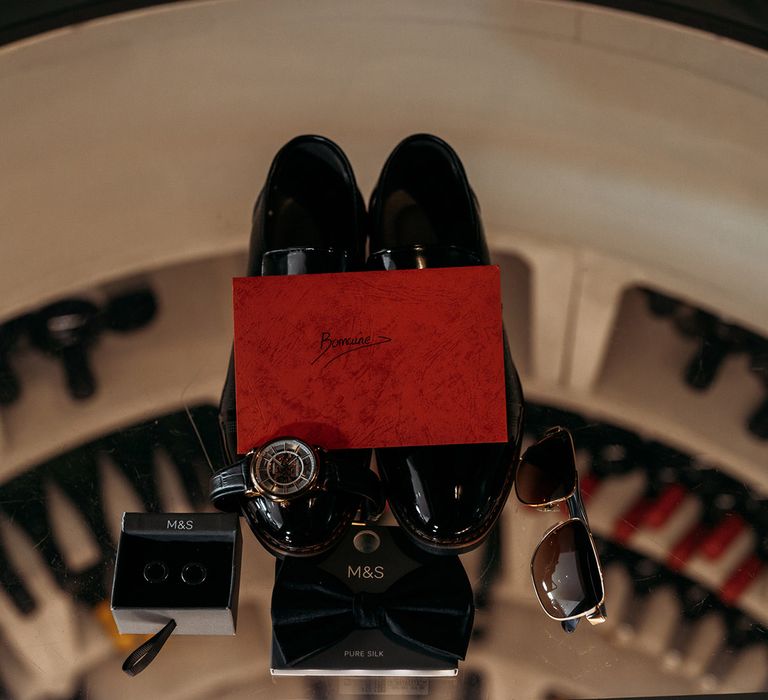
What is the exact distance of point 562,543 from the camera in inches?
26.4

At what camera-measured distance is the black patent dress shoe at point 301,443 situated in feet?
1.90

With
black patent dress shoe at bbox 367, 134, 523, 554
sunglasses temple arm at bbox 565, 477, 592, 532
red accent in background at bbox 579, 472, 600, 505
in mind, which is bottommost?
red accent in background at bbox 579, 472, 600, 505

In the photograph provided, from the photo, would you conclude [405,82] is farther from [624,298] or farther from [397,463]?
[397,463]

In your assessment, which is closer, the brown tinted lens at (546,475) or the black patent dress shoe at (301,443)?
the black patent dress shoe at (301,443)

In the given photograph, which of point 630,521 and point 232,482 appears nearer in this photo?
point 232,482

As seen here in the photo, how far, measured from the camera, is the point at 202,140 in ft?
3.12

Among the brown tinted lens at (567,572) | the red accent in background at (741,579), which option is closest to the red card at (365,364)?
the brown tinted lens at (567,572)

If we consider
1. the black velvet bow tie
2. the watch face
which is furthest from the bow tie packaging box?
the watch face

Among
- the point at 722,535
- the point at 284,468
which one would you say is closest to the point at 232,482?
the point at 284,468

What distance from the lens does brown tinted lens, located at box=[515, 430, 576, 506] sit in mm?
693

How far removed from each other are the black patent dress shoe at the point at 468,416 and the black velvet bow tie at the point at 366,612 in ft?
0.12

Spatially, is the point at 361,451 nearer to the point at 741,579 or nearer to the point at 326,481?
the point at 326,481

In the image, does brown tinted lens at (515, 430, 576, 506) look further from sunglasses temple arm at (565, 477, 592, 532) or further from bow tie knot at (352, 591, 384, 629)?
bow tie knot at (352, 591, 384, 629)

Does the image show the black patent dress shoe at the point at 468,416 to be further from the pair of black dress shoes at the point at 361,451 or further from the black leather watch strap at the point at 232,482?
the black leather watch strap at the point at 232,482
